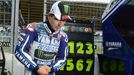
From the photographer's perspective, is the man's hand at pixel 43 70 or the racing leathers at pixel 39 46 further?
the racing leathers at pixel 39 46

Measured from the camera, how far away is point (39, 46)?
373 cm

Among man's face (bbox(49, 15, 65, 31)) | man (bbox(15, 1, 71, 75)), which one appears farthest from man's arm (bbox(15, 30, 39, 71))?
man's face (bbox(49, 15, 65, 31))

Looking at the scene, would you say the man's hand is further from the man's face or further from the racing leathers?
the man's face

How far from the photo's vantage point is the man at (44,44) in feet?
11.8

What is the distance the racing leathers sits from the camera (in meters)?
3.66

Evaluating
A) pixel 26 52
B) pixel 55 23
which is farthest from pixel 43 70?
pixel 55 23

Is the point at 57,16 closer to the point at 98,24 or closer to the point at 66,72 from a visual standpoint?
the point at 66,72

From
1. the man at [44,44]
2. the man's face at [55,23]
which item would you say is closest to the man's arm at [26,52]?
the man at [44,44]

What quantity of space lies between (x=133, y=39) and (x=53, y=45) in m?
1.75

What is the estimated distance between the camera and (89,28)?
5875mm

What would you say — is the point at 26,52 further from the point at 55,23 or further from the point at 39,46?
the point at 55,23

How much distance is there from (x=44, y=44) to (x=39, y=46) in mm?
48

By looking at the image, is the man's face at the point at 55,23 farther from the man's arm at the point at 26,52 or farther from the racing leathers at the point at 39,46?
the man's arm at the point at 26,52

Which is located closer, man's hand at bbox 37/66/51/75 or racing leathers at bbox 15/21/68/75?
man's hand at bbox 37/66/51/75
